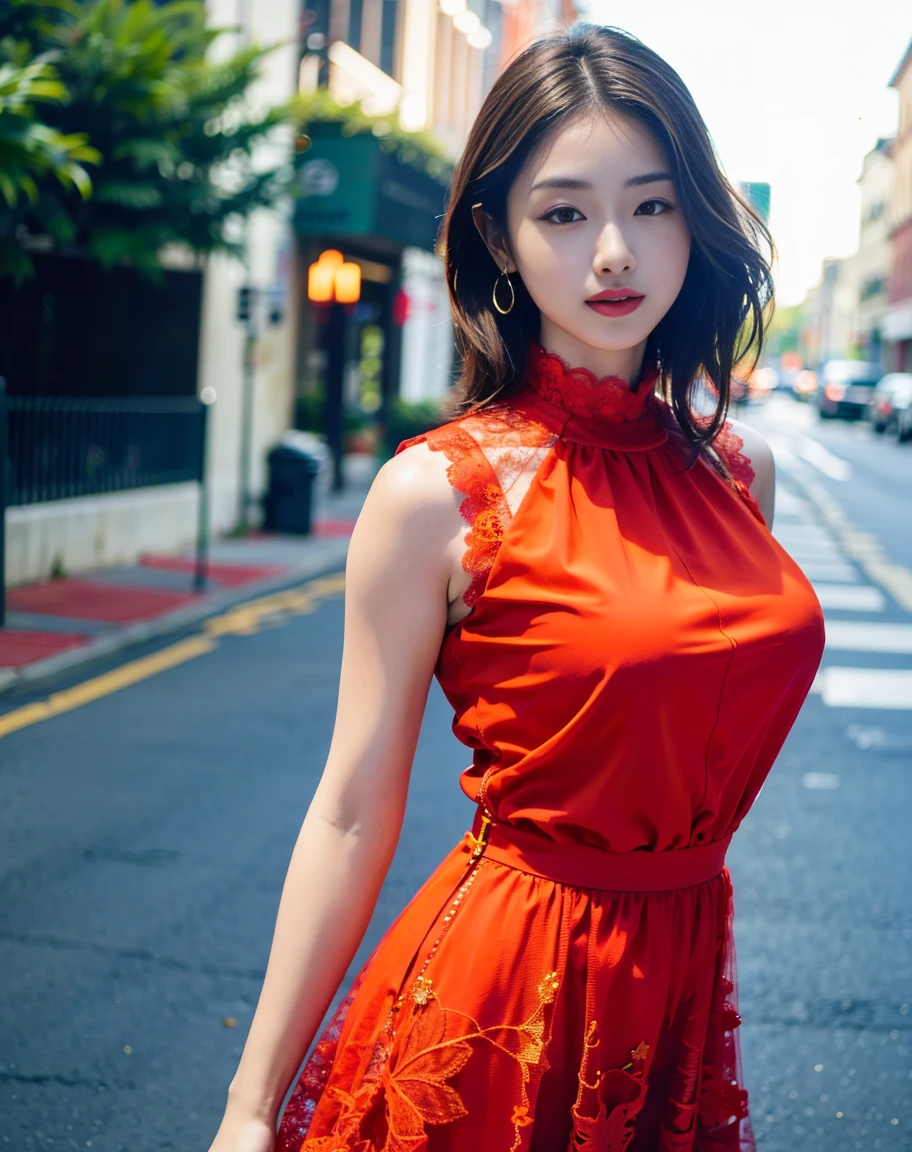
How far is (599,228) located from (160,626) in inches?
320

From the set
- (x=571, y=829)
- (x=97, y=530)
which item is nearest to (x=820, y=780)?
(x=571, y=829)

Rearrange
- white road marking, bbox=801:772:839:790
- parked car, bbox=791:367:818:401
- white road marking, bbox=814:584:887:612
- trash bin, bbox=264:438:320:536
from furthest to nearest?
parked car, bbox=791:367:818:401
trash bin, bbox=264:438:320:536
white road marking, bbox=814:584:887:612
white road marking, bbox=801:772:839:790

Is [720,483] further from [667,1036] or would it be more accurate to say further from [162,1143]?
[162,1143]

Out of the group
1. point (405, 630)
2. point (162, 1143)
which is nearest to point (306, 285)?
point (162, 1143)

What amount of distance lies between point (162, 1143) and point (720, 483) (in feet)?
7.37

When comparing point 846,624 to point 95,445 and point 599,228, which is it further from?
point 599,228

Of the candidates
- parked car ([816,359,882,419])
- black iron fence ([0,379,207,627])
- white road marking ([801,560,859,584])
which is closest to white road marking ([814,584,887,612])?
white road marking ([801,560,859,584])

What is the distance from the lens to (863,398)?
44719 millimetres

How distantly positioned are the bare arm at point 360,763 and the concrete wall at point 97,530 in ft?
30.5

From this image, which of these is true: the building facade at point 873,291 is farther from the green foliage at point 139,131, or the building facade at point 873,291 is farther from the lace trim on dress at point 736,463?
the lace trim on dress at point 736,463

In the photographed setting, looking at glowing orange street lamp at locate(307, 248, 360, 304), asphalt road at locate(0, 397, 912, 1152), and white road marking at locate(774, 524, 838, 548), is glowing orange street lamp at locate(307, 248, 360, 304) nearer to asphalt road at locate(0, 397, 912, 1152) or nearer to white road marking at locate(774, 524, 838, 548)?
white road marking at locate(774, 524, 838, 548)

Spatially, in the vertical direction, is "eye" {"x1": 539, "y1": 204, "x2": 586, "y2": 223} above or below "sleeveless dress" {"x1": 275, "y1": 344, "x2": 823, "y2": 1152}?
above

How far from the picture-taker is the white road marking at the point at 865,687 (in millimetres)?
7941

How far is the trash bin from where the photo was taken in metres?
14.8
